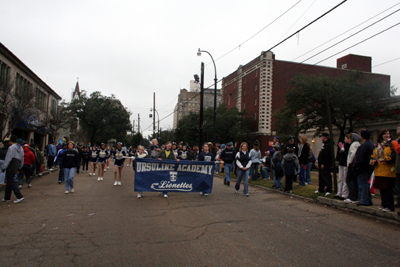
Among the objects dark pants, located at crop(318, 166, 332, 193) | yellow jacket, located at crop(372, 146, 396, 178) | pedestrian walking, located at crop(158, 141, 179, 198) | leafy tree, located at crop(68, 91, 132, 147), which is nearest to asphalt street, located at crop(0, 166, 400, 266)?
yellow jacket, located at crop(372, 146, 396, 178)

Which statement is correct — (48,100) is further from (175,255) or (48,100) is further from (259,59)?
(175,255)

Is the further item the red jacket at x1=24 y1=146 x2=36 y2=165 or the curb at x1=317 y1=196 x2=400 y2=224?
the red jacket at x1=24 y1=146 x2=36 y2=165

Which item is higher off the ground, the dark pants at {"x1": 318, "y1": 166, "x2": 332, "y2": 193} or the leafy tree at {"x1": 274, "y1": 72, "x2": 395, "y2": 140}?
the leafy tree at {"x1": 274, "y1": 72, "x2": 395, "y2": 140}

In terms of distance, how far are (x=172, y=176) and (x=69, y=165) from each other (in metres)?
3.78

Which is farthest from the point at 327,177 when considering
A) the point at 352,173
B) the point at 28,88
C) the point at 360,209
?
the point at 28,88

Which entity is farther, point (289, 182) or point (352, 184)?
point (289, 182)

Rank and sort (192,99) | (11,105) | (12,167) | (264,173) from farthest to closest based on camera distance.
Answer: (192,99), (11,105), (264,173), (12,167)

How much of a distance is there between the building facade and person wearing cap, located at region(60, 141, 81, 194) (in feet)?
34.6

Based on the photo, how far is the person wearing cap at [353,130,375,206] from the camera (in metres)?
7.65

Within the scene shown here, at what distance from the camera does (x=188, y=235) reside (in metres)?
5.50

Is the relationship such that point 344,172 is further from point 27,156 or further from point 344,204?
point 27,156

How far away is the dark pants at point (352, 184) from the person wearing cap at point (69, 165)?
8.92 meters

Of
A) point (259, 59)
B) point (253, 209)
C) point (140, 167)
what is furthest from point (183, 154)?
point (259, 59)

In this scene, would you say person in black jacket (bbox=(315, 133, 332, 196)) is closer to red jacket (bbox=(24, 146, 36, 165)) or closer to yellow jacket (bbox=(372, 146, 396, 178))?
yellow jacket (bbox=(372, 146, 396, 178))
